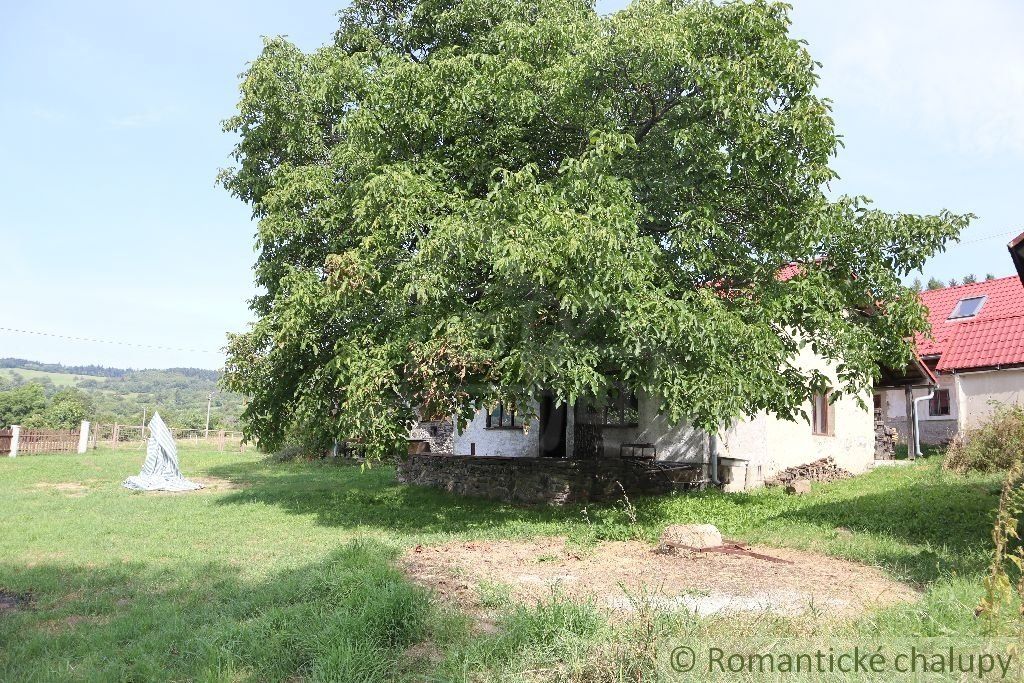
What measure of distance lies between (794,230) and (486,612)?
8.01m

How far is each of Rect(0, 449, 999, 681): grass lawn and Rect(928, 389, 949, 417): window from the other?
903 centimetres

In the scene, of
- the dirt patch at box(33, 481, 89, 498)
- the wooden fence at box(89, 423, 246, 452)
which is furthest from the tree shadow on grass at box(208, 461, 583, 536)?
the wooden fence at box(89, 423, 246, 452)

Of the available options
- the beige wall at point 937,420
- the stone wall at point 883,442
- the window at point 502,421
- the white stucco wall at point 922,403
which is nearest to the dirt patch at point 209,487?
the window at point 502,421

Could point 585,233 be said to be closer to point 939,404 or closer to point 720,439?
point 720,439

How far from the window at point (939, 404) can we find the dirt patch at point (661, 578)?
18355mm

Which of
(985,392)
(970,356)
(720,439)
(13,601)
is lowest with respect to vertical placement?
(13,601)

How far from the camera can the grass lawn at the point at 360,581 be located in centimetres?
513

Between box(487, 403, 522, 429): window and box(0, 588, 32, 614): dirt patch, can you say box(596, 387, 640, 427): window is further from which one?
box(0, 588, 32, 614): dirt patch

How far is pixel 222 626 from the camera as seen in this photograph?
6.20 meters

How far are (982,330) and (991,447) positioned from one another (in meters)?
7.68

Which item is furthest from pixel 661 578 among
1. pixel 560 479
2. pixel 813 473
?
pixel 813 473

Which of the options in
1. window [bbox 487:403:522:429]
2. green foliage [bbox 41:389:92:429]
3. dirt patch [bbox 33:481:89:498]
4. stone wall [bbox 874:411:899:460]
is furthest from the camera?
green foliage [bbox 41:389:92:429]

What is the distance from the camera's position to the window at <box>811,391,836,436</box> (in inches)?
722

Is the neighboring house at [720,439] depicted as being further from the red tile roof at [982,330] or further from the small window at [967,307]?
the small window at [967,307]
